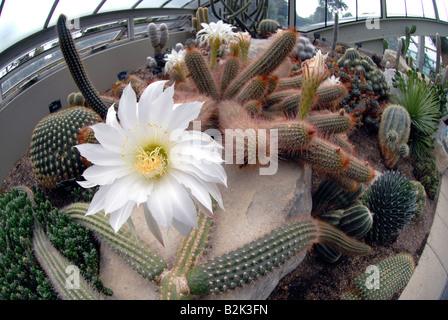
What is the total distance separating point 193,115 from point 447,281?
2045 millimetres

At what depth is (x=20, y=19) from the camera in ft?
8.45

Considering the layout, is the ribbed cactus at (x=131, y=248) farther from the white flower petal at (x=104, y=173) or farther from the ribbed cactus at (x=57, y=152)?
the ribbed cactus at (x=57, y=152)

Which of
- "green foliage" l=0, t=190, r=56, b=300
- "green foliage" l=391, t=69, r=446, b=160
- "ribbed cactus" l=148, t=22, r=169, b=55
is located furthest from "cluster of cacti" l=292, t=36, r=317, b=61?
"green foliage" l=0, t=190, r=56, b=300

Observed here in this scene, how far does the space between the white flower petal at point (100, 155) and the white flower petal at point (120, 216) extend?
14 centimetres

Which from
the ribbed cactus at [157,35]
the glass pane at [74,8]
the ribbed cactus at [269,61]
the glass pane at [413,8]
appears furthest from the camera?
the glass pane at [413,8]

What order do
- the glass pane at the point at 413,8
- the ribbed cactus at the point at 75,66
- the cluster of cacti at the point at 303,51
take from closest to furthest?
1. the ribbed cactus at the point at 75,66
2. the cluster of cacti at the point at 303,51
3. the glass pane at the point at 413,8

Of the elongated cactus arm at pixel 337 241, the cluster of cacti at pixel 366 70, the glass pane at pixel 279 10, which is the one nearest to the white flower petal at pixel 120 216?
the elongated cactus arm at pixel 337 241

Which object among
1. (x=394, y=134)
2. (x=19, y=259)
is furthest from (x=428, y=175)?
(x=19, y=259)

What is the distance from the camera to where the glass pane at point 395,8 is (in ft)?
21.3

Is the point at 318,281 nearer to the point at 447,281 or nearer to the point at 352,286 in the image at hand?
the point at 352,286

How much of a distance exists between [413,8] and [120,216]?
7369 mm

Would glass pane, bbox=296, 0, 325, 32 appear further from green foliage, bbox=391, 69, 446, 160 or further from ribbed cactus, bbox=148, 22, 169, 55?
green foliage, bbox=391, 69, 446, 160

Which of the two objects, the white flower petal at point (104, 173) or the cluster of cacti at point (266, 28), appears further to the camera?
the cluster of cacti at point (266, 28)

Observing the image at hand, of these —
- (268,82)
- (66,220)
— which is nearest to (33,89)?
(66,220)
